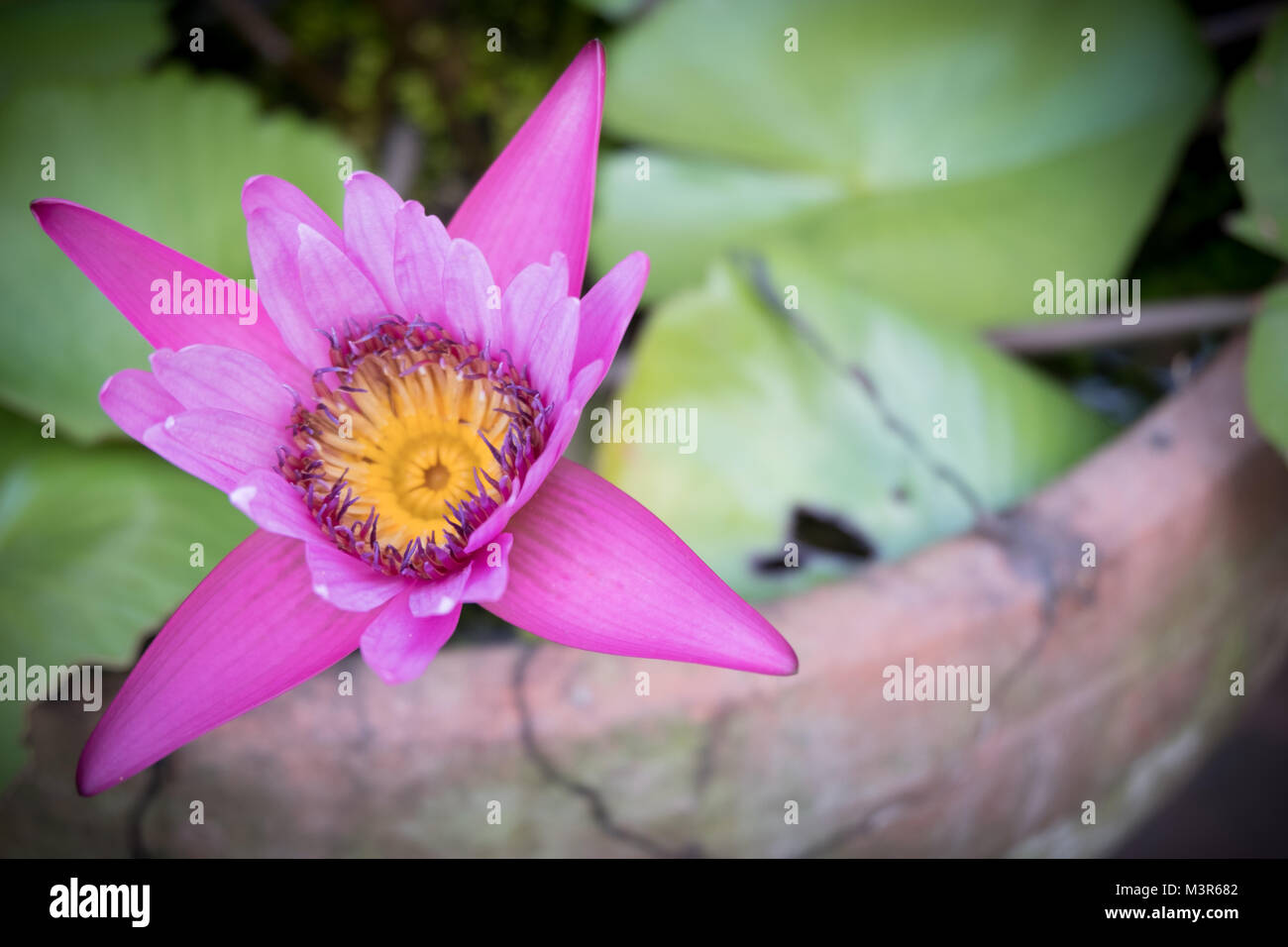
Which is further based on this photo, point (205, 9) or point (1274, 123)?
point (205, 9)

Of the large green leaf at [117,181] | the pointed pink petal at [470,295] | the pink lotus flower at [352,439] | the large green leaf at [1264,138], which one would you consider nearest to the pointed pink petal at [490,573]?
the pink lotus flower at [352,439]

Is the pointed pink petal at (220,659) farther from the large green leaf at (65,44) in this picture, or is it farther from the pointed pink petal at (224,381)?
the large green leaf at (65,44)

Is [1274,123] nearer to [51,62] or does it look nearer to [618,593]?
[618,593]

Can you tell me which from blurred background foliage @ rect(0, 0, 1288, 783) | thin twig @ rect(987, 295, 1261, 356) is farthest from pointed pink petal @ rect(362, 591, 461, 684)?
thin twig @ rect(987, 295, 1261, 356)

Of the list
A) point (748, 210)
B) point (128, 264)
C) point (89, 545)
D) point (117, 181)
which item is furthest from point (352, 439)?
point (748, 210)
